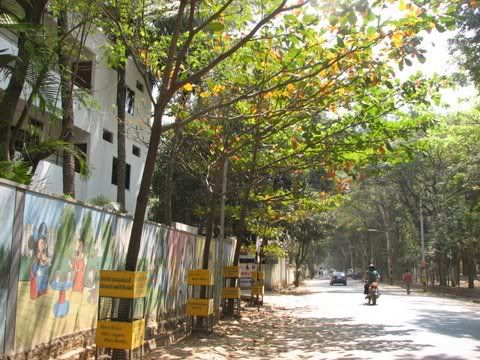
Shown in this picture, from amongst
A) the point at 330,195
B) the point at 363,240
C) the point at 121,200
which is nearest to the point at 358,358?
the point at 330,195

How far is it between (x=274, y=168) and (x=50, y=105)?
959cm

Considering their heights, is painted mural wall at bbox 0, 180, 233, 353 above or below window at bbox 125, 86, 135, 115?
below

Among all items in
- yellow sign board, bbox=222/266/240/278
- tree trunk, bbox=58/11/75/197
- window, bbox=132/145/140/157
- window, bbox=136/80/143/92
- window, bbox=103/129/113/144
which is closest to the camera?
tree trunk, bbox=58/11/75/197

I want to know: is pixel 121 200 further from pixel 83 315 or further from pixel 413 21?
Answer: pixel 413 21

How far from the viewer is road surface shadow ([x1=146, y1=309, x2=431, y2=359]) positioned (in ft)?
34.7

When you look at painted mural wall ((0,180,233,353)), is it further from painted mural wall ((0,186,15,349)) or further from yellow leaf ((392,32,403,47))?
yellow leaf ((392,32,403,47))

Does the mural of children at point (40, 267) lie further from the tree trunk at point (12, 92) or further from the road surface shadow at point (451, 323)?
the road surface shadow at point (451, 323)

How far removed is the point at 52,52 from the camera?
882 centimetres

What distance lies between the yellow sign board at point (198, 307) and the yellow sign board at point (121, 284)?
4986mm

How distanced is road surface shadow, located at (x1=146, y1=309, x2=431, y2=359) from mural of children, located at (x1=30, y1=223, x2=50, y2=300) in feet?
10.9

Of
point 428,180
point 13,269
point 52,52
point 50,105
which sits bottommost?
point 13,269

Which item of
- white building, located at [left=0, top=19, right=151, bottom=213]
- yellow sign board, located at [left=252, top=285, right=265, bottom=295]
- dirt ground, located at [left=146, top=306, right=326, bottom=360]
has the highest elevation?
white building, located at [left=0, top=19, right=151, bottom=213]

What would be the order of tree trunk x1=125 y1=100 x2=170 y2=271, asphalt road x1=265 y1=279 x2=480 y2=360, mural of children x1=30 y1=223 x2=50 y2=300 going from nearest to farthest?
1. mural of children x1=30 y1=223 x2=50 y2=300
2. tree trunk x1=125 y1=100 x2=170 y2=271
3. asphalt road x1=265 y1=279 x2=480 y2=360

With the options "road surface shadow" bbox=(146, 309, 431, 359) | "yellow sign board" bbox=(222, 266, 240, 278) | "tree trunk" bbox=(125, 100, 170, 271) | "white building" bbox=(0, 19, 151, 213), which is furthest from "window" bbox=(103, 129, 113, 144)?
"tree trunk" bbox=(125, 100, 170, 271)
